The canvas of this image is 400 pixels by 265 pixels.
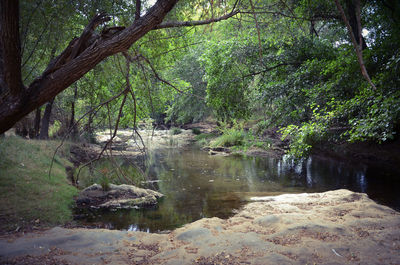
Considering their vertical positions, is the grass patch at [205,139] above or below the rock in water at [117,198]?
above

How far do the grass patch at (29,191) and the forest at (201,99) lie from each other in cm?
4

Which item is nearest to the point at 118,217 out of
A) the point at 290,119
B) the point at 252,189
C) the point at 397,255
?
the point at 252,189

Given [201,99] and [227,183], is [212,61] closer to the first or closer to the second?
[227,183]

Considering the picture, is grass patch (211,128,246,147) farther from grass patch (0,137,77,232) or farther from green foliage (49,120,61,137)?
grass patch (0,137,77,232)

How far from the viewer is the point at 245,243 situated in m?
4.60

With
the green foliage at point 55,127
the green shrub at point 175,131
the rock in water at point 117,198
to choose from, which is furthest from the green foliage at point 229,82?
the green shrub at point 175,131

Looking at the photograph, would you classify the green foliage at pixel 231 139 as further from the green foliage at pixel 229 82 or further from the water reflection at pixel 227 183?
the green foliage at pixel 229 82

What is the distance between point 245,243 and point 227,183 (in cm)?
644

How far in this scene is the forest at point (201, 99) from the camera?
3.44 m

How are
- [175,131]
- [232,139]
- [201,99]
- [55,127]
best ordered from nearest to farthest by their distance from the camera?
[201,99]
[55,127]
[232,139]
[175,131]

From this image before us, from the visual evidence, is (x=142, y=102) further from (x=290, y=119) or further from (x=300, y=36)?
(x=300, y=36)

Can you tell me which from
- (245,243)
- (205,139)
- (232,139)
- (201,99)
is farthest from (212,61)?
(205,139)

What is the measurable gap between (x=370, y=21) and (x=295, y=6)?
9.12 ft

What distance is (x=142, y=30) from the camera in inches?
129
